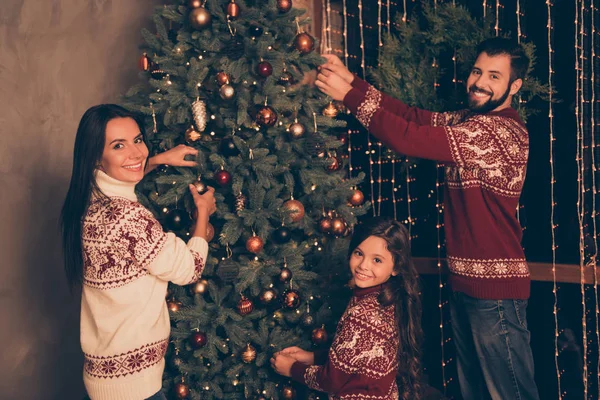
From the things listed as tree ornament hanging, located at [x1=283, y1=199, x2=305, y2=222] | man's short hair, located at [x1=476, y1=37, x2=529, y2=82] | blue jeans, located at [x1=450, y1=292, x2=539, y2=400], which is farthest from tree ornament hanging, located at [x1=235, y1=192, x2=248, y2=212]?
man's short hair, located at [x1=476, y1=37, x2=529, y2=82]

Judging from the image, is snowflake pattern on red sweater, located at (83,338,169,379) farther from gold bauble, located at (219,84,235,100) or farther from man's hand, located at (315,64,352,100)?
man's hand, located at (315,64,352,100)

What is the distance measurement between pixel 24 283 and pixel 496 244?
2.82 m

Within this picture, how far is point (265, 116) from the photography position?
3150mm

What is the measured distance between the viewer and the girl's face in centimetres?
313

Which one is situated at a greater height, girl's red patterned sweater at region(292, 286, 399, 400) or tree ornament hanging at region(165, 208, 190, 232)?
tree ornament hanging at region(165, 208, 190, 232)

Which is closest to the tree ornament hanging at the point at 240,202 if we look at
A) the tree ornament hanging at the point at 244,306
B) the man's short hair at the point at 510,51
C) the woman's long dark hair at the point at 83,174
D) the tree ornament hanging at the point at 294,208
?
the tree ornament hanging at the point at 294,208

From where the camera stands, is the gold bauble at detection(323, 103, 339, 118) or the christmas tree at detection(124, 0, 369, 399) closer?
the christmas tree at detection(124, 0, 369, 399)

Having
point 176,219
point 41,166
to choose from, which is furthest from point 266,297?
point 41,166

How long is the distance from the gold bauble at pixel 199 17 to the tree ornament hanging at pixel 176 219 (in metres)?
0.94

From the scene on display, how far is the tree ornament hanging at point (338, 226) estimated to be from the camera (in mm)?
3424

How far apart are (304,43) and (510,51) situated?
1.11 meters

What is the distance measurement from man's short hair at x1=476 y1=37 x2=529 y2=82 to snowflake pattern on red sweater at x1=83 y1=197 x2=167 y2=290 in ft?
6.46

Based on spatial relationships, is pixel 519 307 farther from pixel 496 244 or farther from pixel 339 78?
pixel 339 78

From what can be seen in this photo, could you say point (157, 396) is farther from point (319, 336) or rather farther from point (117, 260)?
point (319, 336)
